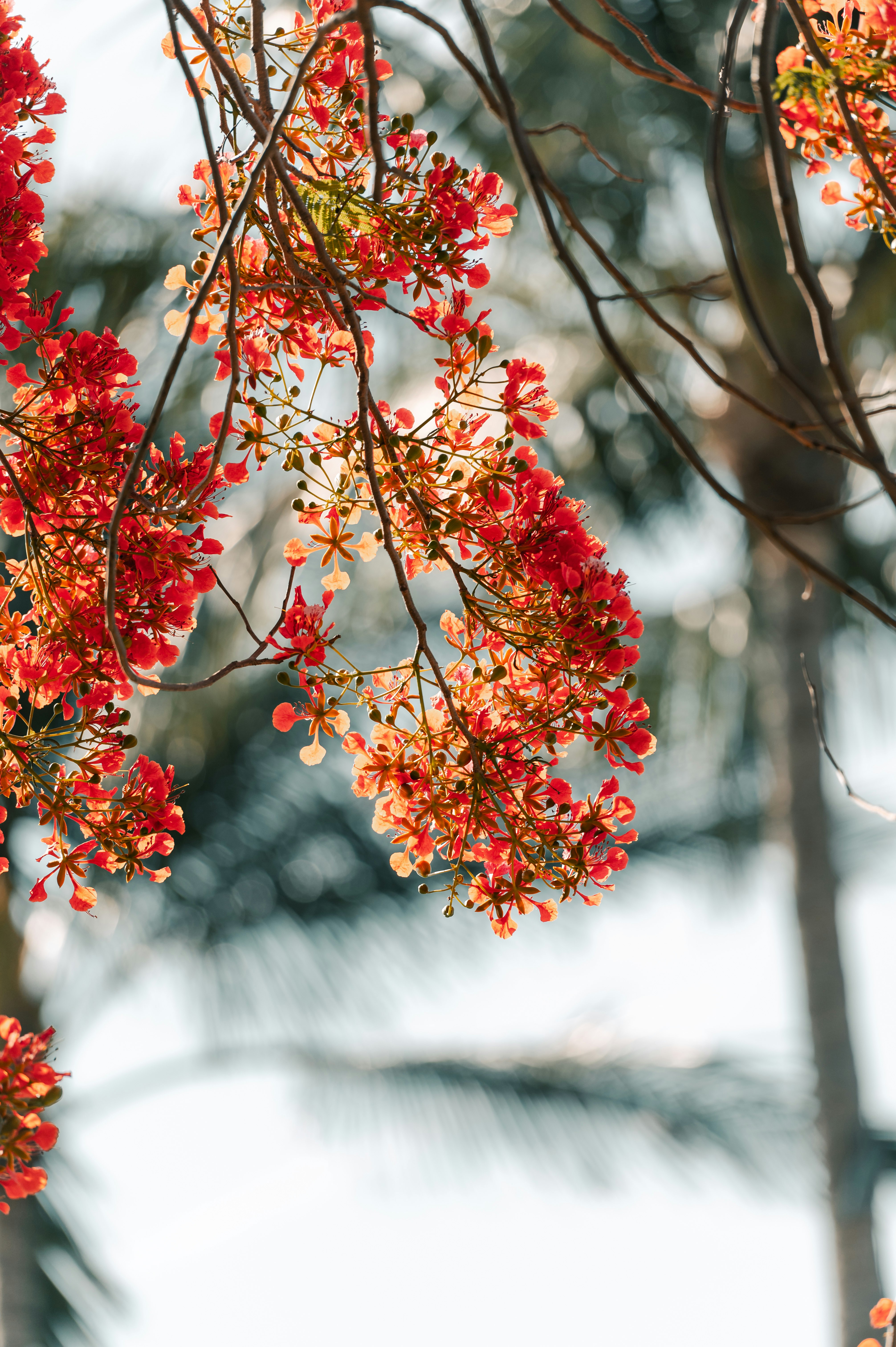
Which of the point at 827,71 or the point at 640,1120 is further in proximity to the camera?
the point at 640,1120

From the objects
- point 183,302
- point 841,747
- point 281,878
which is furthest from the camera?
point 841,747

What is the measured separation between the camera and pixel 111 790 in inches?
36.5

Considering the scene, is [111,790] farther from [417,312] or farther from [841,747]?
[841,747]

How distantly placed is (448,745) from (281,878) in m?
3.88

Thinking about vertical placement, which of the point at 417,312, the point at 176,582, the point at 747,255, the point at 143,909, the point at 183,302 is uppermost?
the point at 747,255

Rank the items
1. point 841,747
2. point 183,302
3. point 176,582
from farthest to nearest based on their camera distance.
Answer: point 841,747 < point 183,302 < point 176,582

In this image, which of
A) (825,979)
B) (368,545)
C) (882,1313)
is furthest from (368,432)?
(825,979)

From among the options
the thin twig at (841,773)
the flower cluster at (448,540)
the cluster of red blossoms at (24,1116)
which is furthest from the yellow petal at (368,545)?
the cluster of red blossoms at (24,1116)

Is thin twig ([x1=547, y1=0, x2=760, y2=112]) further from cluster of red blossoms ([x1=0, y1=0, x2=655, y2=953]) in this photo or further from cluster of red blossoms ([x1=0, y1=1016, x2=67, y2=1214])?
cluster of red blossoms ([x1=0, y1=1016, x2=67, y2=1214])

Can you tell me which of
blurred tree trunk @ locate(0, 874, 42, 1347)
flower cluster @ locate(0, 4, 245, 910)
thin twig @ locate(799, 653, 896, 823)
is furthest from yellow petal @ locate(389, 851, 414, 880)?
blurred tree trunk @ locate(0, 874, 42, 1347)

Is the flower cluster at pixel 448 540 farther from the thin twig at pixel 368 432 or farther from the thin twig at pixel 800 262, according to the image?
the thin twig at pixel 800 262

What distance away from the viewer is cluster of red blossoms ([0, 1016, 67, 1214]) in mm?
829

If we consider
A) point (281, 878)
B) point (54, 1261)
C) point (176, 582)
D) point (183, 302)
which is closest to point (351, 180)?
point (176, 582)

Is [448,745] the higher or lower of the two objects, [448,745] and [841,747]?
the lower
